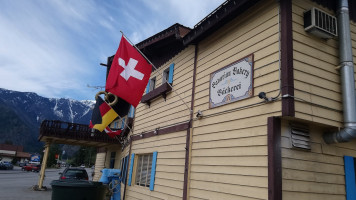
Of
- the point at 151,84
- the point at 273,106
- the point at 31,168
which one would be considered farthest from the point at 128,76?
the point at 31,168

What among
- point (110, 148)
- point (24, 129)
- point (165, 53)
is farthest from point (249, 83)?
point (24, 129)

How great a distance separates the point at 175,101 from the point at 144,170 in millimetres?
3071

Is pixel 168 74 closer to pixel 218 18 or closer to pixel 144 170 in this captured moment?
pixel 144 170

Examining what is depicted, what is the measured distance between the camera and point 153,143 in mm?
9539

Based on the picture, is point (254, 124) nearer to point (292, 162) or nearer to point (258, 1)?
point (292, 162)

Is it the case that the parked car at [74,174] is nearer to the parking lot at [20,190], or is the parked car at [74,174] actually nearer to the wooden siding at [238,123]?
the parking lot at [20,190]

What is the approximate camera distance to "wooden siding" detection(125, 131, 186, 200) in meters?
7.50

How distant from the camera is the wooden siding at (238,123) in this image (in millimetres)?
4961

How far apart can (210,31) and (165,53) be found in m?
3.61

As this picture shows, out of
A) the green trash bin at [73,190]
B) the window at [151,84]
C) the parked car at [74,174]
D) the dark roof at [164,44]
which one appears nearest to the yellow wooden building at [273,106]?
the dark roof at [164,44]

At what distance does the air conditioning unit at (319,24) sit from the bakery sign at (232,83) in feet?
3.90

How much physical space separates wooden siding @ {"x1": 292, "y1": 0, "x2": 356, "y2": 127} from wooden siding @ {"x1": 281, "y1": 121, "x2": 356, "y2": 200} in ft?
1.12

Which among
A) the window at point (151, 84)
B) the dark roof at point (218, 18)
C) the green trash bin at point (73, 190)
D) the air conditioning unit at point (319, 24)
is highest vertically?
the dark roof at point (218, 18)

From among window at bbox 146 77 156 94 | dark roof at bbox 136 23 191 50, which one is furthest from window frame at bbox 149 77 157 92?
dark roof at bbox 136 23 191 50
